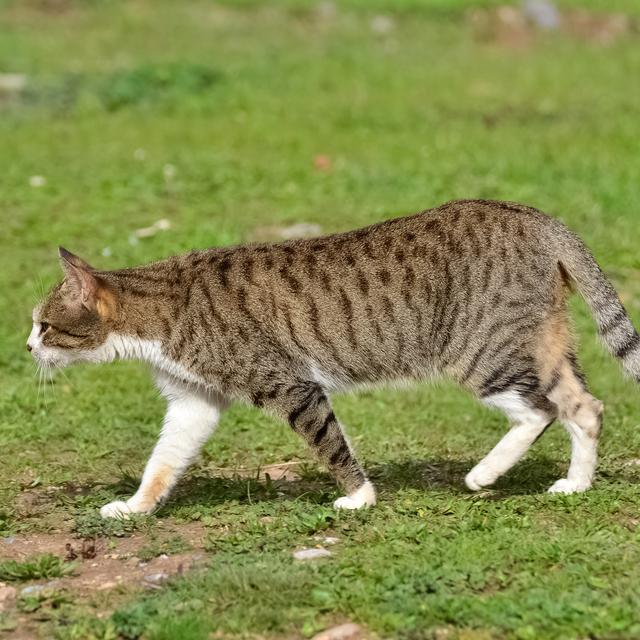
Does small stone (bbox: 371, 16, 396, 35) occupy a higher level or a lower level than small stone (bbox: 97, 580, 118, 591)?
higher

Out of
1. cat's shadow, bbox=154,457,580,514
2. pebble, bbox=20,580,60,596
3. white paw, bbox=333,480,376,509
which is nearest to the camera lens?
pebble, bbox=20,580,60,596

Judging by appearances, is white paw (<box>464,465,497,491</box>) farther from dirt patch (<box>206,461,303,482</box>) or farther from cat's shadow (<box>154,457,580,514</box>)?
dirt patch (<box>206,461,303,482</box>)

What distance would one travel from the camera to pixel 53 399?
879 centimetres

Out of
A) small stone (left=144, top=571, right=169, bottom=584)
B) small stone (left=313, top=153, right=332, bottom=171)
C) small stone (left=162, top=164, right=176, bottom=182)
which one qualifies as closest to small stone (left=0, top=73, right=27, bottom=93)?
small stone (left=162, top=164, right=176, bottom=182)

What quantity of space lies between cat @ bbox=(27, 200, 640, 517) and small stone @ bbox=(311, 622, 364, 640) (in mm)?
1386

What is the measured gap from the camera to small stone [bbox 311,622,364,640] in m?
5.05

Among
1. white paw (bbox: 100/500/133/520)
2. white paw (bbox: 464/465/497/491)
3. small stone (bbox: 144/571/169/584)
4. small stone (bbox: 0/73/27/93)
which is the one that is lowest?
white paw (bbox: 100/500/133/520)

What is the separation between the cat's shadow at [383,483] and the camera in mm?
6863

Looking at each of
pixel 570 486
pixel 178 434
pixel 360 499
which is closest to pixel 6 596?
pixel 178 434

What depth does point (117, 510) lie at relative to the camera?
21.5 feet

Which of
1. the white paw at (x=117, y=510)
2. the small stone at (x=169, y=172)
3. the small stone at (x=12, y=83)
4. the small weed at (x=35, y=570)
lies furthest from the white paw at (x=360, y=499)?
the small stone at (x=12, y=83)

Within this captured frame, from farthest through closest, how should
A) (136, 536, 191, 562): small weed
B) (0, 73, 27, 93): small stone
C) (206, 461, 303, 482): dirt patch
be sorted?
(0, 73, 27, 93): small stone
(206, 461, 303, 482): dirt patch
(136, 536, 191, 562): small weed

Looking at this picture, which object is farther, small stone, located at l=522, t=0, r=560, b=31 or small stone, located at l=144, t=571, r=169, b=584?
small stone, located at l=522, t=0, r=560, b=31

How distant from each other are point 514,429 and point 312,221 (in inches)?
203
